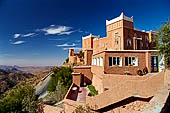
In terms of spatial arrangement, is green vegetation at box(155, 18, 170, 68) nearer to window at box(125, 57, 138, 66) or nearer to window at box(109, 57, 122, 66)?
window at box(109, 57, 122, 66)

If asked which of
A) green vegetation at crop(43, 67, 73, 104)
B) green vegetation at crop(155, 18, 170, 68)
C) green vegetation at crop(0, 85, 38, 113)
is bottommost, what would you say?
green vegetation at crop(0, 85, 38, 113)

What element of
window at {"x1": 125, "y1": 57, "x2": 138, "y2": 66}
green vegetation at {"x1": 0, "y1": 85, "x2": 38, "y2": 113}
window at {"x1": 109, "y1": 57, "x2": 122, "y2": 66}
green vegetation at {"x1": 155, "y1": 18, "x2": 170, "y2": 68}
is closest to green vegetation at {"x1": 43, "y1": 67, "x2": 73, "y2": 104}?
green vegetation at {"x1": 0, "y1": 85, "x2": 38, "y2": 113}

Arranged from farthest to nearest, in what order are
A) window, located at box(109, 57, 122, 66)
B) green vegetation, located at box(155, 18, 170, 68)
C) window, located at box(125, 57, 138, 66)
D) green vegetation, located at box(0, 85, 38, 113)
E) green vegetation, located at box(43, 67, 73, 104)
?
green vegetation, located at box(43, 67, 73, 104), green vegetation, located at box(0, 85, 38, 113), window, located at box(125, 57, 138, 66), window, located at box(109, 57, 122, 66), green vegetation, located at box(155, 18, 170, 68)

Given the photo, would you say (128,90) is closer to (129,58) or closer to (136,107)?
(136,107)

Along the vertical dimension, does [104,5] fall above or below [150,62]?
above

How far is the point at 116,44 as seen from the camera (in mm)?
21359

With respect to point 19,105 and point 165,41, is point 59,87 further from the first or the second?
point 165,41

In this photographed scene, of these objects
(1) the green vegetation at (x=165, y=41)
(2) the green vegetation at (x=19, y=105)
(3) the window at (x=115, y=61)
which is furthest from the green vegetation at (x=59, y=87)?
(1) the green vegetation at (x=165, y=41)

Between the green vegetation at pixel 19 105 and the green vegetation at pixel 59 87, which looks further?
the green vegetation at pixel 59 87

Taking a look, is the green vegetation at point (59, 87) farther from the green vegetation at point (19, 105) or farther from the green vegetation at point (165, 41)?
the green vegetation at point (165, 41)

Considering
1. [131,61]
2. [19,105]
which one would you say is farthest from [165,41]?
[19,105]

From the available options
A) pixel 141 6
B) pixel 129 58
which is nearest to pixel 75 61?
pixel 129 58

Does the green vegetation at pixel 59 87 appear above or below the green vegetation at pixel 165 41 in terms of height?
below

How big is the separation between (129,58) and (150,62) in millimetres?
2231
